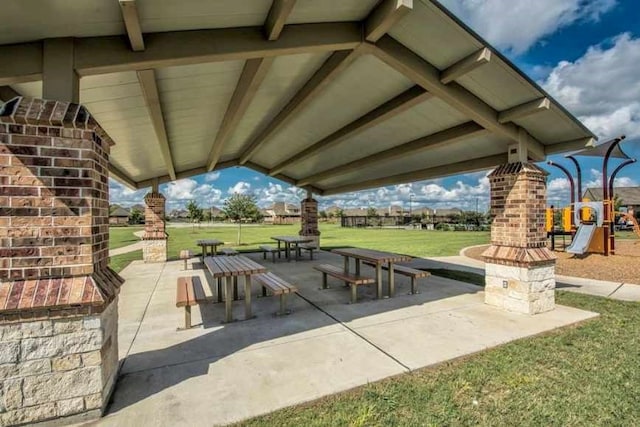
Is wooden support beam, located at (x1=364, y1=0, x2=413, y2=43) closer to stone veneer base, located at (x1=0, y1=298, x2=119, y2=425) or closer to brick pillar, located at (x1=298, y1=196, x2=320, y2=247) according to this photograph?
stone veneer base, located at (x1=0, y1=298, x2=119, y2=425)

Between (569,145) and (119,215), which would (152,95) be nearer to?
(569,145)

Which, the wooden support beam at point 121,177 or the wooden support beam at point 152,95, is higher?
the wooden support beam at point 152,95

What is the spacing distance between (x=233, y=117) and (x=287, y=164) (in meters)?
4.73

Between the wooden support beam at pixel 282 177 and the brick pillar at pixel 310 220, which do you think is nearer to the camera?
the wooden support beam at pixel 282 177

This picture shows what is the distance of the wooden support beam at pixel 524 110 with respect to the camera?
429 cm

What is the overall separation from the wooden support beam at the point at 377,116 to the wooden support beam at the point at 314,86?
3.71 ft

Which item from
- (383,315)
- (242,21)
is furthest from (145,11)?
(383,315)

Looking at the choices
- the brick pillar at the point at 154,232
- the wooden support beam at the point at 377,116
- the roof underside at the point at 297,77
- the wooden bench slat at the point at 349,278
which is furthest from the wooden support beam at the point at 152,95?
the brick pillar at the point at 154,232

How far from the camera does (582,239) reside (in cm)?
1106

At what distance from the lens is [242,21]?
3.11 meters

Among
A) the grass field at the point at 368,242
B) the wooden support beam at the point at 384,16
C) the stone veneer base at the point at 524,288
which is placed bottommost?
the grass field at the point at 368,242

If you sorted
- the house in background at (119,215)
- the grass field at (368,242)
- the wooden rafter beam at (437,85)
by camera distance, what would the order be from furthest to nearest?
the house in background at (119,215)
the grass field at (368,242)
the wooden rafter beam at (437,85)

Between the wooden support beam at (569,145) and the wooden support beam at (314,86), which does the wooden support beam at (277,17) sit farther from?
the wooden support beam at (569,145)

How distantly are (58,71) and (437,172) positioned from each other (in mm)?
7614
